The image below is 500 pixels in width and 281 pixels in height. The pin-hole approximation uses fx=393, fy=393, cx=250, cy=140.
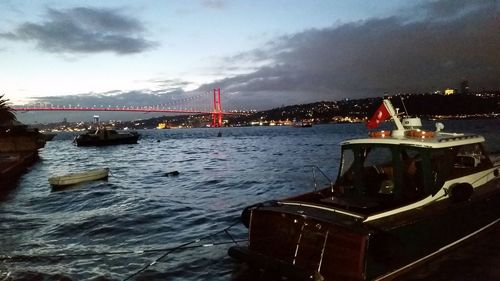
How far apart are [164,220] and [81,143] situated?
76.6 m

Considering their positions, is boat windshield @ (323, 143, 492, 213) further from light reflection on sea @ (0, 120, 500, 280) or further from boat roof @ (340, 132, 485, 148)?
light reflection on sea @ (0, 120, 500, 280)

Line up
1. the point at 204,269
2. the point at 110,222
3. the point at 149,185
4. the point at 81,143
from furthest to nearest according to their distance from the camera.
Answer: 1. the point at 81,143
2. the point at 149,185
3. the point at 110,222
4. the point at 204,269

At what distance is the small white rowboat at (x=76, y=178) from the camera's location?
24581mm

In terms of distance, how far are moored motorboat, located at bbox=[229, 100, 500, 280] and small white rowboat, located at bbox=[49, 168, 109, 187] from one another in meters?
20.1

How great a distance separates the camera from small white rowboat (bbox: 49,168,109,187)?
2458cm

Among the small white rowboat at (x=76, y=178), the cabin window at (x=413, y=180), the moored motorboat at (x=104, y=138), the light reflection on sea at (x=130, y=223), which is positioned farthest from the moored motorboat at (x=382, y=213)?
the moored motorboat at (x=104, y=138)

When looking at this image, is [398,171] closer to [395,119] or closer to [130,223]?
[395,119]

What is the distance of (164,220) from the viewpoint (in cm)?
1513

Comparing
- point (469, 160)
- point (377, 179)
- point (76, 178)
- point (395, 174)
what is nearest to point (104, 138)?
point (76, 178)

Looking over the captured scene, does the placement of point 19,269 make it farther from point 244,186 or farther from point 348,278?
point 244,186

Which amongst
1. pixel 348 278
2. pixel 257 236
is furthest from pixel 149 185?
pixel 348 278

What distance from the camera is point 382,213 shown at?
715 cm

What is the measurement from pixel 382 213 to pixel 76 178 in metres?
23.2

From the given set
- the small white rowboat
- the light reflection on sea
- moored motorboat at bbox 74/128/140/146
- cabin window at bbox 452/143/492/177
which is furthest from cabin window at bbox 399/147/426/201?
moored motorboat at bbox 74/128/140/146
